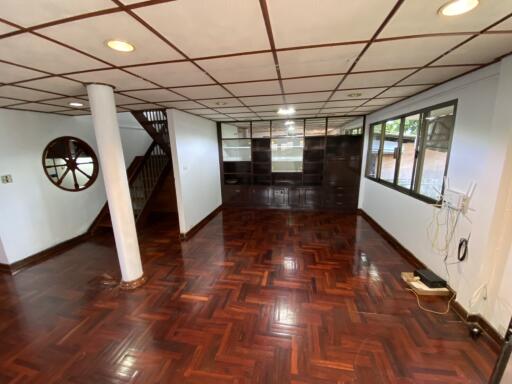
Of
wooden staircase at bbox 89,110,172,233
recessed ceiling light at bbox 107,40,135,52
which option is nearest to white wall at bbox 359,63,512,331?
recessed ceiling light at bbox 107,40,135,52

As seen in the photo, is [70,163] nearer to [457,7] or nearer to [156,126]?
[156,126]

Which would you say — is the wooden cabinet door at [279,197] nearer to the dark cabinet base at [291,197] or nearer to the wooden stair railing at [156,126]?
the dark cabinet base at [291,197]

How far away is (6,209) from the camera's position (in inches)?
124

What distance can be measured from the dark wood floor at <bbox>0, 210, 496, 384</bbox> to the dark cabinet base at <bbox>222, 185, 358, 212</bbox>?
216 centimetres

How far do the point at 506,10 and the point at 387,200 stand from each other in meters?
3.35

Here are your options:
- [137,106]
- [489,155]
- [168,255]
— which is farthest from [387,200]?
[137,106]

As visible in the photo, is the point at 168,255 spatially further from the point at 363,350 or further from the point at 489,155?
the point at 489,155

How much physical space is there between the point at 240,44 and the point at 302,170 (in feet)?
15.1

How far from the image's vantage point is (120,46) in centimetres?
145

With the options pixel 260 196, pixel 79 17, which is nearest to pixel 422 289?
pixel 79 17

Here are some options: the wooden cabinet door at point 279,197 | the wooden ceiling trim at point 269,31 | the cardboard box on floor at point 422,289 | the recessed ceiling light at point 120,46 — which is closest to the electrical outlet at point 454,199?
the cardboard box on floor at point 422,289

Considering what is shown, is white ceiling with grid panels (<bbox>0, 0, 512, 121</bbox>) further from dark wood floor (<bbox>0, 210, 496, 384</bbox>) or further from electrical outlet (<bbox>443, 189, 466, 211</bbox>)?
dark wood floor (<bbox>0, 210, 496, 384</bbox>)

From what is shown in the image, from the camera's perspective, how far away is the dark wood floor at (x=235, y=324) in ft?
5.52

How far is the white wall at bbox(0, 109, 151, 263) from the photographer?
3158 mm
